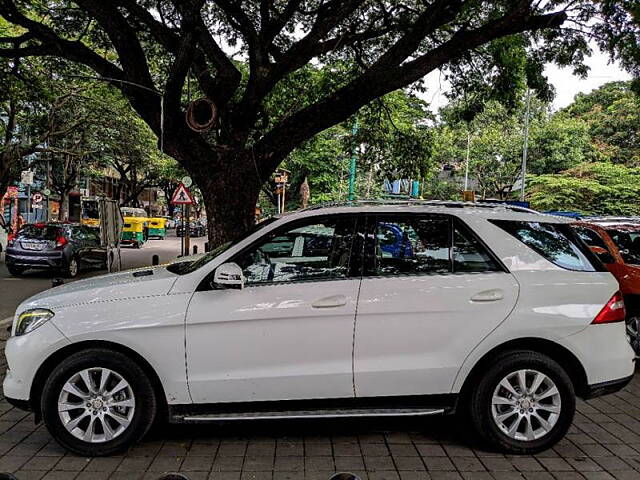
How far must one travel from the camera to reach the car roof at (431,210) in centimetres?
438

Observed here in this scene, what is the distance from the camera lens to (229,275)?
393cm

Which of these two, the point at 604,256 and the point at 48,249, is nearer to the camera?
the point at 604,256

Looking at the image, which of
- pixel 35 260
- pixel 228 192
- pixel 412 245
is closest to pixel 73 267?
pixel 35 260

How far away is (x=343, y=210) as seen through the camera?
4375 mm

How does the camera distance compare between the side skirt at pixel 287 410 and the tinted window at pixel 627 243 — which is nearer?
the side skirt at pixel 287 410

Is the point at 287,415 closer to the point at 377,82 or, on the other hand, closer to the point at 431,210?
the point at 431,210

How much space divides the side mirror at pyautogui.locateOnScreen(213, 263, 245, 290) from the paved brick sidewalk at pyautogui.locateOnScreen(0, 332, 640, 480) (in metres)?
1.20

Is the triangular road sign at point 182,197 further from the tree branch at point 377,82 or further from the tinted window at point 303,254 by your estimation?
the tinted window at point 303,254

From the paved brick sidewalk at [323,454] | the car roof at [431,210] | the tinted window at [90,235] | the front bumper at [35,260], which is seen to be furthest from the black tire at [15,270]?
the car roof at [431,210]

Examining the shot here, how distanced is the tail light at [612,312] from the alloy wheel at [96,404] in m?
3.35

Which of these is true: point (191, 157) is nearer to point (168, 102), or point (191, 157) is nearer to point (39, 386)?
point (168, 102)

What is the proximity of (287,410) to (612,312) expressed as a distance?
245 centimetres

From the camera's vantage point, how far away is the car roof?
14.4ft

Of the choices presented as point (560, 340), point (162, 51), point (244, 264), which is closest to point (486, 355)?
point (560, 340)
